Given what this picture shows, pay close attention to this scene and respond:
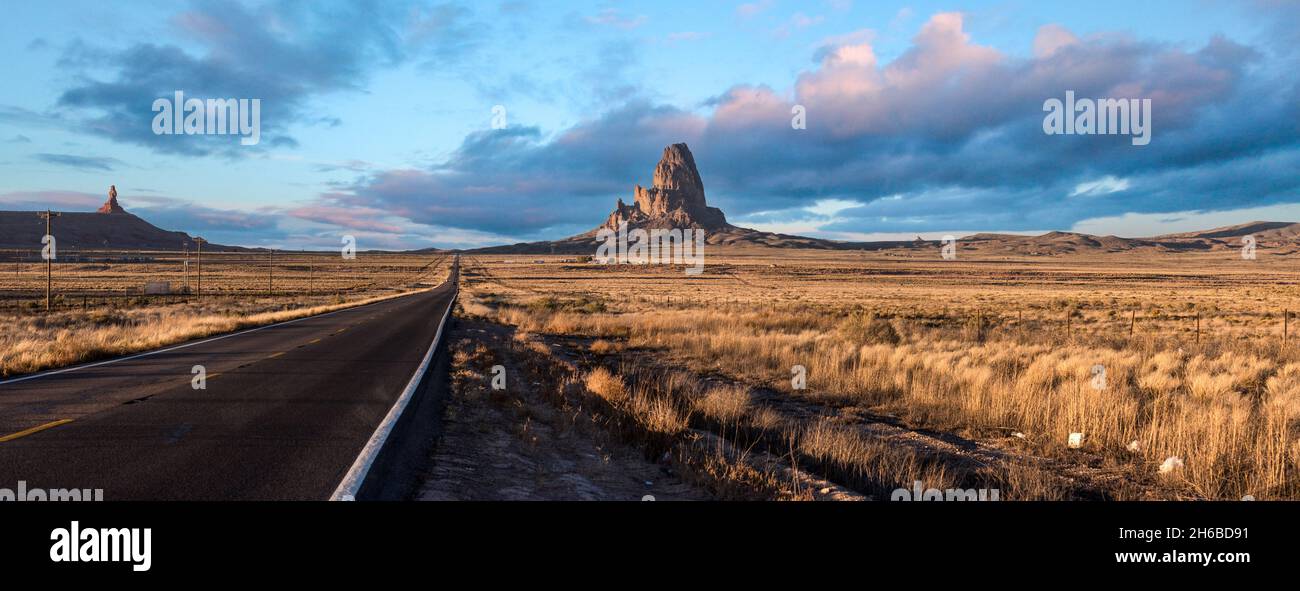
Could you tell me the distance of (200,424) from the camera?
8086mm

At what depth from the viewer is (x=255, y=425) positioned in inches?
318

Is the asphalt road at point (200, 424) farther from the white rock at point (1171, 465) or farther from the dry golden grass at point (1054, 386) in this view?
the white rock at point (1171, 465)

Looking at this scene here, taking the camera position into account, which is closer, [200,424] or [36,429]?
[36,429]

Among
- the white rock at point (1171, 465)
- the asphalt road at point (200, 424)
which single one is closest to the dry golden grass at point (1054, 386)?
the white rock at point (1171, 465)

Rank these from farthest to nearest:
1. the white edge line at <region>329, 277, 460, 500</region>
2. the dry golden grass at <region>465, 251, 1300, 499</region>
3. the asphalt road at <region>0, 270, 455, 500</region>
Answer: the dry golden grass at <region>465, 251, 1300, 499</region> < the asphalt road at <region>0, 270, 455, 500</region> < the white edge line at <region>329, 277, 460, 500</region>

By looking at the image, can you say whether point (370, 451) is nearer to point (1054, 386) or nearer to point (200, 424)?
point (200, 424)

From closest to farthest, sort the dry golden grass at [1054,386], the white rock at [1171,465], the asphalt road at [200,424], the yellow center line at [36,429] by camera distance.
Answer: the asphalt road at [200,424], the yellow center line at [36,429], the white rock at [1171,465], the dry golden grass at [1054,386]

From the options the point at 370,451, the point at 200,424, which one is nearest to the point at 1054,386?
the point at 370,451

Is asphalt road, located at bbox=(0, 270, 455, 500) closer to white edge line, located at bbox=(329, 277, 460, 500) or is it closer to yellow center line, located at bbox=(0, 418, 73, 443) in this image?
yellow center line, located at bbox=(0, 418, 73, 443)

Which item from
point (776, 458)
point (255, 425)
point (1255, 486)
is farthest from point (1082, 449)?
point (255, 425)

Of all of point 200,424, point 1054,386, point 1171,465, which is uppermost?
point 200,424

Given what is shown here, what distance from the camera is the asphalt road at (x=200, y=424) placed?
5680 millimetres

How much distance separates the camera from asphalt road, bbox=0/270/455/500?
568 centimetres

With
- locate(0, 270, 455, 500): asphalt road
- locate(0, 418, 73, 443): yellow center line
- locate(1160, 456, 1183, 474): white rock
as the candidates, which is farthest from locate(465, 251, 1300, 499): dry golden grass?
locate(0, 418, 73, 443): yellow center line
